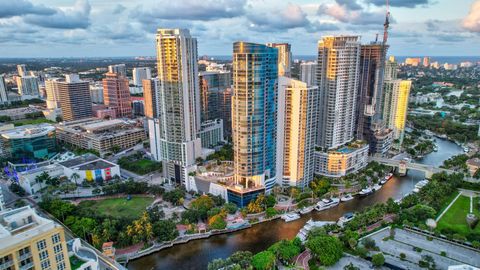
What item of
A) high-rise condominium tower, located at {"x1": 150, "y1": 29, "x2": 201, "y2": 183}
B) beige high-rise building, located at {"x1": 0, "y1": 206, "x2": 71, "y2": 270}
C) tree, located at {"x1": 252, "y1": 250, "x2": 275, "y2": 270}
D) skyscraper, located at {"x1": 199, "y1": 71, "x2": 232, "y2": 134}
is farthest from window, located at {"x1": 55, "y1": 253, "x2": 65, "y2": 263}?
skyscraper, located at {"x1": 199, "y1": 71, "x2": 232, "y2": 134}

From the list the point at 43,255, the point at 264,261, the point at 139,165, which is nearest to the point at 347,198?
the point at 264,261

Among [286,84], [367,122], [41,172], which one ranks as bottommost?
[41,172]

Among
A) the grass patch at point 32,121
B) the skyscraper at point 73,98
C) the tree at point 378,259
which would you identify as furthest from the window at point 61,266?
the grass patch at point 32,121

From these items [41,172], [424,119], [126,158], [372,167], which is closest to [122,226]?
[41,172]

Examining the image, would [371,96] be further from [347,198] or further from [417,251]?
[417,251]

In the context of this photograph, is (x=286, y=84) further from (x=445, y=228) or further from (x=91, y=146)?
(x=91, y=146)

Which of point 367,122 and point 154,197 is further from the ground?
point 367,122

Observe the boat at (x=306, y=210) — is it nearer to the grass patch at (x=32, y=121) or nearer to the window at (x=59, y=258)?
the window at (x=59, y=258)

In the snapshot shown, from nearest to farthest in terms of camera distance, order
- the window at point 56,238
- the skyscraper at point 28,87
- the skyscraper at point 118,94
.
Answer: the window at point 56,238, the skyscraper at point 118,94, the skyscraper at point 28,87
